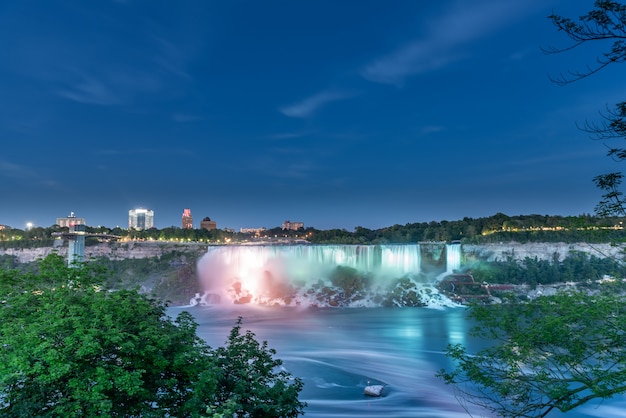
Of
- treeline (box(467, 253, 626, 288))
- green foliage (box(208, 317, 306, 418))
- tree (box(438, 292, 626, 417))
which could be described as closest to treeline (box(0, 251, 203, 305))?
treeline (box(467, 253, 626, 288))

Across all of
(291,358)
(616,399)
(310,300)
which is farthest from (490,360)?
(310,300)

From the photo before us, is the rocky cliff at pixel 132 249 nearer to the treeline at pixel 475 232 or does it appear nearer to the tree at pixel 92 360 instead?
the treeline at pixel 475 232

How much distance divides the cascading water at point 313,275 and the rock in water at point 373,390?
27199 millimetres

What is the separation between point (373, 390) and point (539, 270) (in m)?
37.6

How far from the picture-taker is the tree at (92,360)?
6.00 m

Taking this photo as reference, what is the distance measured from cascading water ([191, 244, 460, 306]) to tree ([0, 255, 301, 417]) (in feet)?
127

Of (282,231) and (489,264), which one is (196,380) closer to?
(489,264)

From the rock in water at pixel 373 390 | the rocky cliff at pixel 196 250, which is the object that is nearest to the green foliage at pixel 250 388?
the rock in water at pixel 373 390

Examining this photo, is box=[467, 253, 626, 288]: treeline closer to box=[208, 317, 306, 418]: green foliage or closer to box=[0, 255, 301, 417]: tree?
box=[208, 317, 306, 418]: green foliage

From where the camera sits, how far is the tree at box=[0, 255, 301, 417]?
6000 millimetres

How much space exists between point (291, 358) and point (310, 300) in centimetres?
2260

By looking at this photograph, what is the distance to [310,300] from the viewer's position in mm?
46719

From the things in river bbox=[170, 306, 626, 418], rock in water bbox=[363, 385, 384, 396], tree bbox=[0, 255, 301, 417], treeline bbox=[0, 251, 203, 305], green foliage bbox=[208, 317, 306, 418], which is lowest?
river bbox=[170, 306, 626, 418]

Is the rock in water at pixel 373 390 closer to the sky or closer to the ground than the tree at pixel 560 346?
closer to the ground
